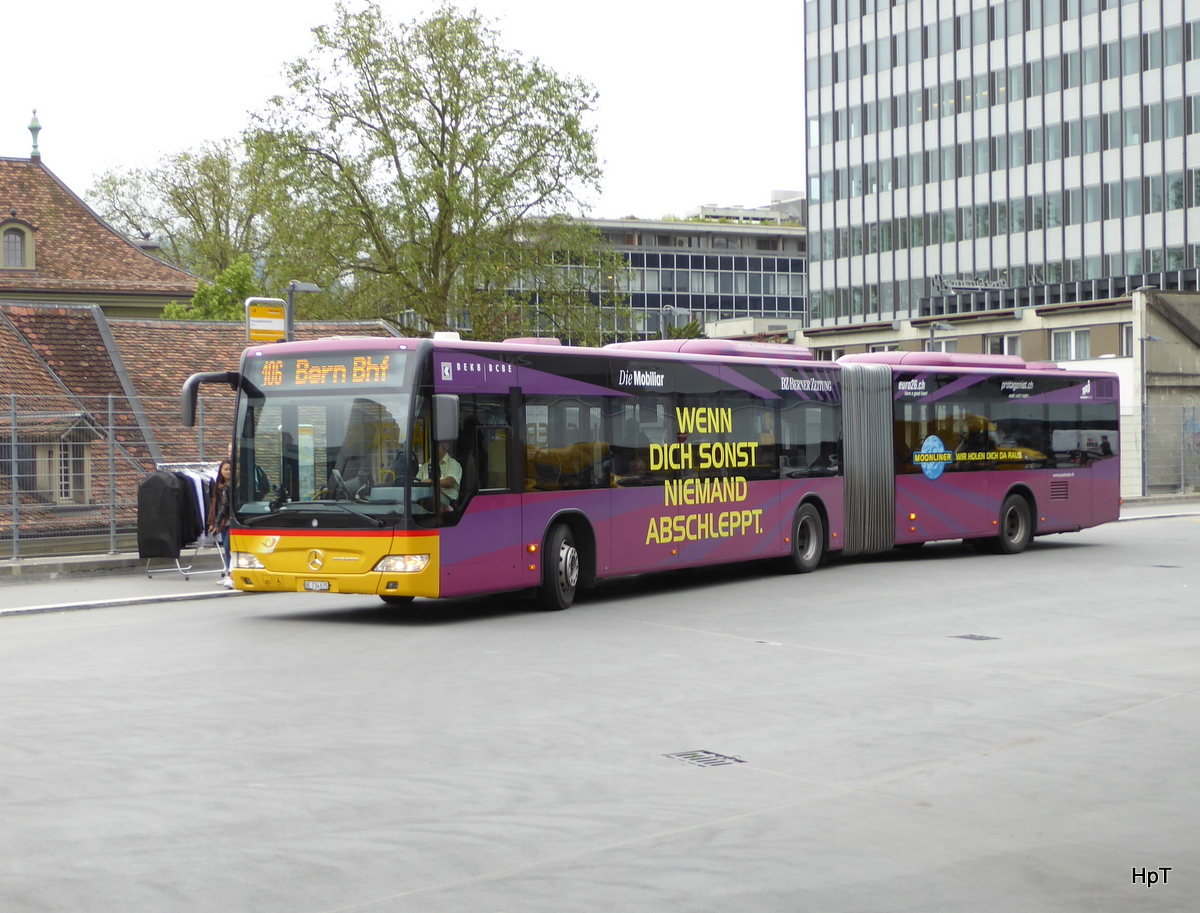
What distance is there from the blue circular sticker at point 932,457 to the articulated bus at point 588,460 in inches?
1.3

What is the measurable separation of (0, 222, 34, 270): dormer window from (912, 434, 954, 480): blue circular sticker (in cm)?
3906

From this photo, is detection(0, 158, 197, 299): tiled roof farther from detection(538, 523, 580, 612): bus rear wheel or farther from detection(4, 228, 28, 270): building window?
detection(538, 523, 580, 612): bus rear wheel

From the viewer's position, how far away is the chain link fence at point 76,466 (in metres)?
21.5

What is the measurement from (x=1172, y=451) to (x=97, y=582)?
33.2 m

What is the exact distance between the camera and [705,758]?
8742mm

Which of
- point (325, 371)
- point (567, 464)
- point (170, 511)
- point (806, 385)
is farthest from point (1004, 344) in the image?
point (325, 371)

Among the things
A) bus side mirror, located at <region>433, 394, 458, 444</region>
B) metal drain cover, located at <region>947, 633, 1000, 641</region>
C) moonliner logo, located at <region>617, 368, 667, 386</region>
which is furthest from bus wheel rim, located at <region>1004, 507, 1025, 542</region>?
bus side mirror, located at <region>433, 394, 458, 444</region>

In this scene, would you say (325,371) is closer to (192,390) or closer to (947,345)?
(192,390)

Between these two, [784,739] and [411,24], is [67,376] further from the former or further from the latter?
[784,739]

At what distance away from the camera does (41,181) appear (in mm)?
56688

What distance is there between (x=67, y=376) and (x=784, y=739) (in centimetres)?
2478

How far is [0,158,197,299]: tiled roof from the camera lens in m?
53.2

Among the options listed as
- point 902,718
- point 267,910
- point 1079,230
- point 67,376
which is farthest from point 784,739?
point 1079,230

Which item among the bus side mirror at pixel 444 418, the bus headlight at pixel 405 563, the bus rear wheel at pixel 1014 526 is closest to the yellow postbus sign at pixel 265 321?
the bus side mirror at pixel 444 418
